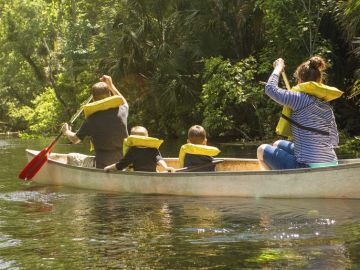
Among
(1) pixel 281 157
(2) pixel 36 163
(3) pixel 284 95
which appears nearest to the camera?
(3) pixel 284 95

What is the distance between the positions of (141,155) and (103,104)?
0.89m

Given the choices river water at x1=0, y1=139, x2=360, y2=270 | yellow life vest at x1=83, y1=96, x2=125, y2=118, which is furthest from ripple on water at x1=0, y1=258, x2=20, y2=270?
yellow life vest at x1=83, y1=96, x2=125, y2=118

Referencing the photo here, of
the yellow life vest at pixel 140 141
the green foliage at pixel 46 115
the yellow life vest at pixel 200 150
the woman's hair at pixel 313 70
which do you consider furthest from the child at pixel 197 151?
the green foliage at pixel 46 115

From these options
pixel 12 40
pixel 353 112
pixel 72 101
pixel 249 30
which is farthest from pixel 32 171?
pixel 12 40

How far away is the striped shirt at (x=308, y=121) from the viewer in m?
6.87

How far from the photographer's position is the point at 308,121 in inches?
276

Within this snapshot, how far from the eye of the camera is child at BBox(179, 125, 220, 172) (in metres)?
8.23

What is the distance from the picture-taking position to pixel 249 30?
22.4 meters

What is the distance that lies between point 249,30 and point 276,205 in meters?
15.9

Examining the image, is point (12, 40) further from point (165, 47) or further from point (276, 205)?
point (276, 205)

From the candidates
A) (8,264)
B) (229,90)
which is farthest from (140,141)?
(229,90)

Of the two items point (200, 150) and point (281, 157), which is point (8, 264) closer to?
point (281, 157)

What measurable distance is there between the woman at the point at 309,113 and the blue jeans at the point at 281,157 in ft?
0.04

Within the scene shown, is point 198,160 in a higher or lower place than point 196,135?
lower
